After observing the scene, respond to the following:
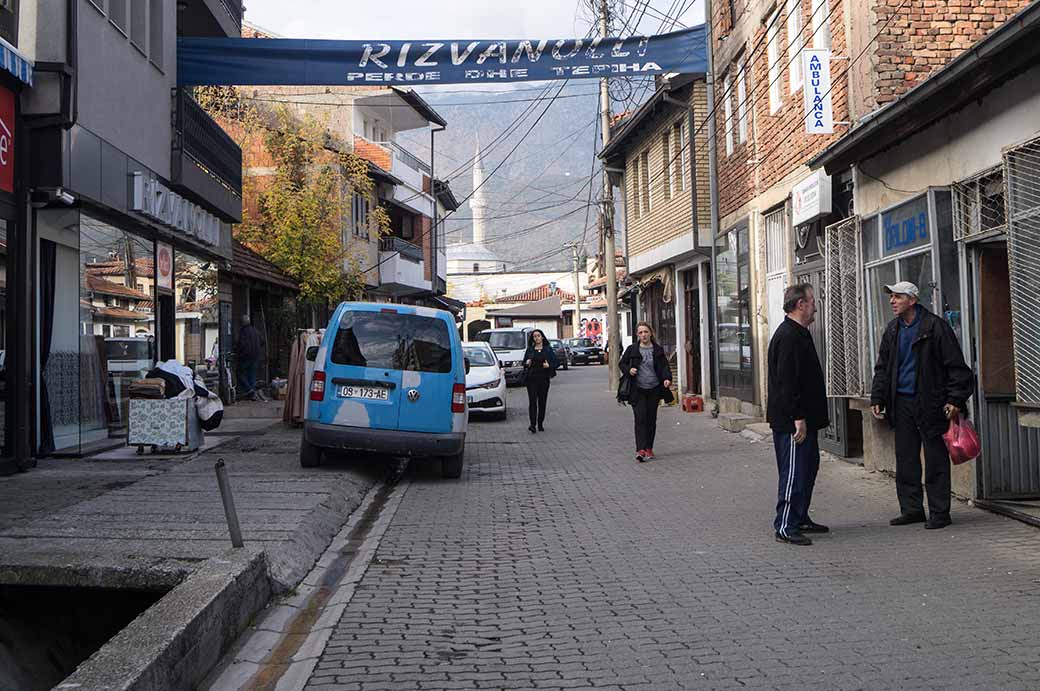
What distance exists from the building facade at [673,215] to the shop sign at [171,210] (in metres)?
9.11

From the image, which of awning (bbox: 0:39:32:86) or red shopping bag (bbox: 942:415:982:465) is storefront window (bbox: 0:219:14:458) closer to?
awning (bbox: 0:39:32:86)

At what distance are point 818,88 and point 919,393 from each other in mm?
5573

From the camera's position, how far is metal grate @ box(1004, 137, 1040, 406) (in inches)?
309

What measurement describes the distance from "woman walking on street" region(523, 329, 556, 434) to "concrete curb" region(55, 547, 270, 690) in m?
11.8

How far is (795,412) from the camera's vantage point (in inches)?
305

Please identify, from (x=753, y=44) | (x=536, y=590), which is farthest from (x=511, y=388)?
(x=536, y=590)

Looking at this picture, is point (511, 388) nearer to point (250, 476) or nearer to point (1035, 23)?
point (250, 476)

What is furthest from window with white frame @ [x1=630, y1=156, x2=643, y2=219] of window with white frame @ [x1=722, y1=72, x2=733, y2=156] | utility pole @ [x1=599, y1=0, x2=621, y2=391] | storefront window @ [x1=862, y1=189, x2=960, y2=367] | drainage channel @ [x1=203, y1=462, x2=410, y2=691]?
drainage channel @ [x1=203, y1=462, x2=410, y2=691]

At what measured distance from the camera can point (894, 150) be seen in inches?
419

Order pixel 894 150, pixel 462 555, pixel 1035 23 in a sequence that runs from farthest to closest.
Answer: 1. pixel 894 150
2. pixel 462 555
3. pixel 1035 23

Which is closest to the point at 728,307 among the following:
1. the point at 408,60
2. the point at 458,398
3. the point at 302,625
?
the point at 408,60

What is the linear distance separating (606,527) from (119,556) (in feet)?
12.9

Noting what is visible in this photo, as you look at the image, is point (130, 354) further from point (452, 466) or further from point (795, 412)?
point (795, 412)

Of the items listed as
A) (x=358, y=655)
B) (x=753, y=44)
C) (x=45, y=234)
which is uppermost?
(x=753, y=44)
